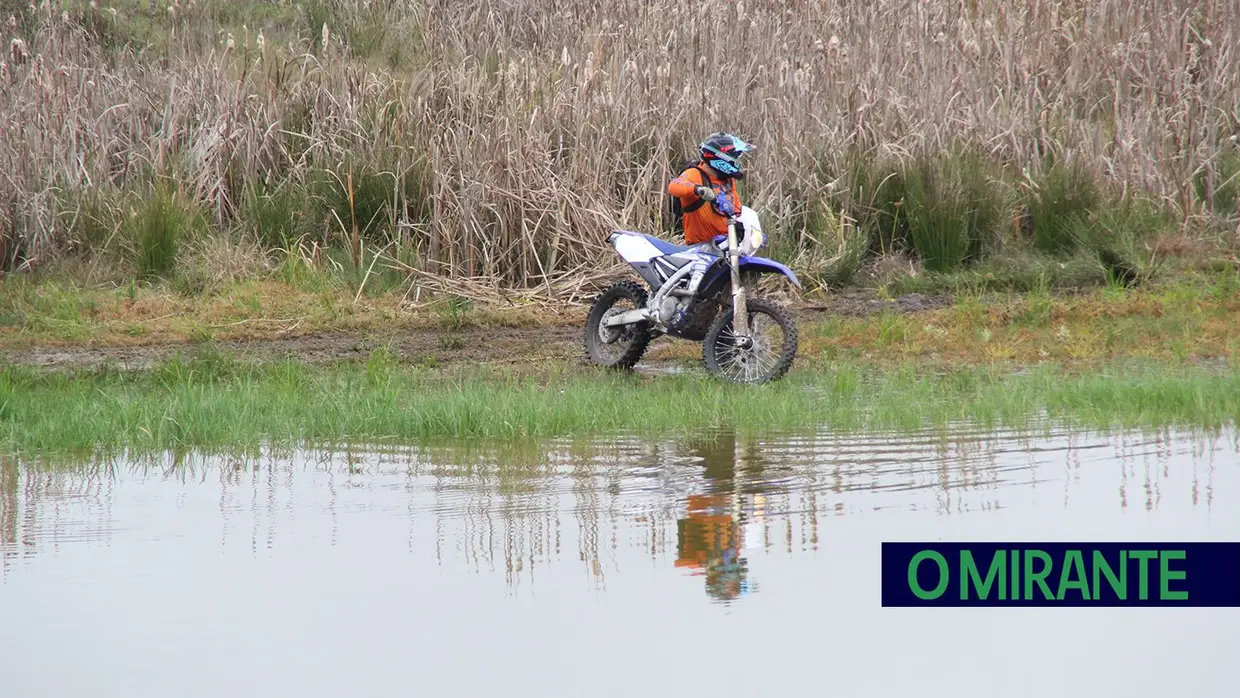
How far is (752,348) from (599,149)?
420 cm

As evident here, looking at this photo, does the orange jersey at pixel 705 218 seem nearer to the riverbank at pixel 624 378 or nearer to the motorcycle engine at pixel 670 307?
the motorcycle engine at pixel 670 307

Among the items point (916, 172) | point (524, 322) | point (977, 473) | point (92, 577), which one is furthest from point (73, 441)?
point (916, 172)

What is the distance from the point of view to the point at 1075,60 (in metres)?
15.3

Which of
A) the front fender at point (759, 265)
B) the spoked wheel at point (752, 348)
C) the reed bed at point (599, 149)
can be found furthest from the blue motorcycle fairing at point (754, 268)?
the reed bed at point (599, 149)

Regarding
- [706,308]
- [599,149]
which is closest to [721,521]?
[706,308]

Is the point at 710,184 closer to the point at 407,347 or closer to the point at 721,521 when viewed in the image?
the point at 407,347

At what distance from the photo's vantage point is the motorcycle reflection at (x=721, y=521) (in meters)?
5.06

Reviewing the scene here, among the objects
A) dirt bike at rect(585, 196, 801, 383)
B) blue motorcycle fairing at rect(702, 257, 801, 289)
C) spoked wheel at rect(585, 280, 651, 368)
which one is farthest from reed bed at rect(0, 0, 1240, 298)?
blue motorcycle fairing at rect(702, 257, 801, 289)

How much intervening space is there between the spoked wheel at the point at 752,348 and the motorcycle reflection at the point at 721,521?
213 cm

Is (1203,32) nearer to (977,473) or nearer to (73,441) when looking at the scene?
(977,473)

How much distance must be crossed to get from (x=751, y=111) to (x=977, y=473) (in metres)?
8.28

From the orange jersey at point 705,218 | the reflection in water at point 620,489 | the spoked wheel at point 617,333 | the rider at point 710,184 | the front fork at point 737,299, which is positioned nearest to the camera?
the reflection in water at point 620,489

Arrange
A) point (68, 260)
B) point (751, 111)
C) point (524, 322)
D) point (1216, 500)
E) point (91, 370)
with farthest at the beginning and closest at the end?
1. point (751, 111)
2. point (68, 260)
3. point (524, 322)
4. point (91, 370)
5. point (1216, 500)

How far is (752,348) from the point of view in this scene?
32.4 feet
